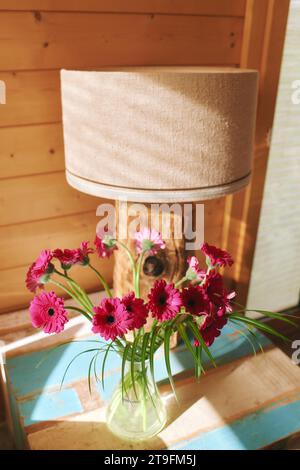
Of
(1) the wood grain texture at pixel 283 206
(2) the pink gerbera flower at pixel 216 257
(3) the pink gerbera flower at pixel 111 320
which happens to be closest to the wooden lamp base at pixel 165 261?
(2) the pink gerbera flower at pixel 216 257

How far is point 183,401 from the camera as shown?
3.37 ft

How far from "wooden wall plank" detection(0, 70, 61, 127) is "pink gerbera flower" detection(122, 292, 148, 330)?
62 centimetres

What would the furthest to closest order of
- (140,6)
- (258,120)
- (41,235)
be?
(258,120), (41,235), (140,6)

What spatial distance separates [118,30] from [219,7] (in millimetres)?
322

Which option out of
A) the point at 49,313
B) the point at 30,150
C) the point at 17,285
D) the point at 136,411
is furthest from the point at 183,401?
the point at 30,150

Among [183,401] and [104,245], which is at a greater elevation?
[104,245]

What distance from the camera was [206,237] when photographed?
5.08 feet

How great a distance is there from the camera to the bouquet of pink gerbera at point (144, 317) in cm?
75

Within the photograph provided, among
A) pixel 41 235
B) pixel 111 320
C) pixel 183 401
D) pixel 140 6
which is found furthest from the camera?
pixel 41 235

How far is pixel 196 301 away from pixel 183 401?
0.38m

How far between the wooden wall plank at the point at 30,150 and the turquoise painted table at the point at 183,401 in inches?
19.6

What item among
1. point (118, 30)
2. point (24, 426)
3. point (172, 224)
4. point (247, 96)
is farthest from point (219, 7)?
point (24, 426)

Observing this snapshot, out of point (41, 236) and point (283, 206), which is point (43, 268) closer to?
point (41, 236)
